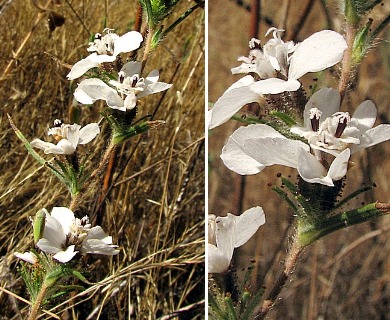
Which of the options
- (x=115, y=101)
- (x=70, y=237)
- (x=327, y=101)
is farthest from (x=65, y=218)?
(x=327, y=101)

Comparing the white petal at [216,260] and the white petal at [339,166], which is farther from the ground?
the white petal at [339,166]

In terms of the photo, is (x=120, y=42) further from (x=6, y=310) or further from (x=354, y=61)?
(x=6, y=310)

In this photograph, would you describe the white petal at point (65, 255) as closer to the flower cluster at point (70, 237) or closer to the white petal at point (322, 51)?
the flower cluster at point (70, 237)

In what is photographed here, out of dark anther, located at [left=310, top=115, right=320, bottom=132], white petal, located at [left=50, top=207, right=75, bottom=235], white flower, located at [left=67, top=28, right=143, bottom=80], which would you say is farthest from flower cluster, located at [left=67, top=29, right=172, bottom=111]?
dark anther, located at [left=310, top=115, right=320, bottom=132]

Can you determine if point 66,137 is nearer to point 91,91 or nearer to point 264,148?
point 91,91

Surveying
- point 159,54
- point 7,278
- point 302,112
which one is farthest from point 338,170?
point 159,54

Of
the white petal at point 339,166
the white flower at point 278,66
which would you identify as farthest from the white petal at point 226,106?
the white petal at point 339,166
